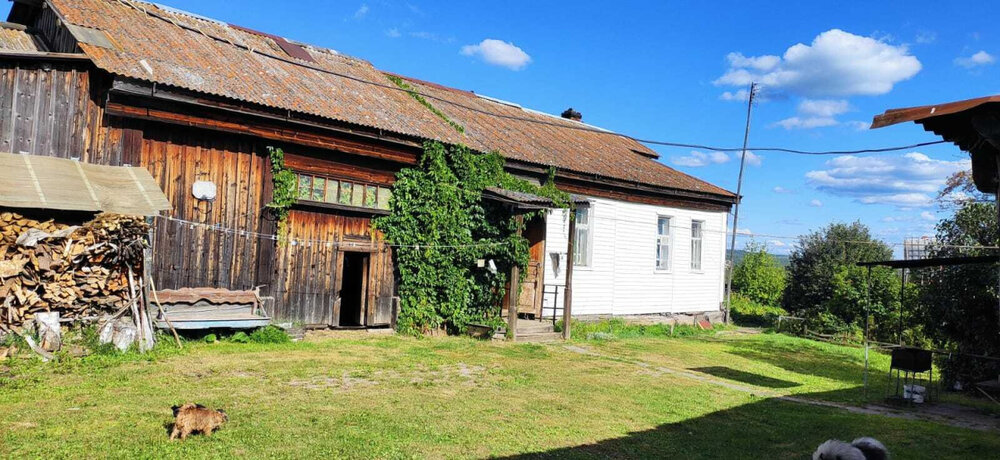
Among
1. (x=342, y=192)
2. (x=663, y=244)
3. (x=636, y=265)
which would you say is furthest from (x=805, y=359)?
(x=342, y=192)

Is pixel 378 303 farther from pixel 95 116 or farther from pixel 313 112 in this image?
pixel 95 116

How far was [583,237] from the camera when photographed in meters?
18.6

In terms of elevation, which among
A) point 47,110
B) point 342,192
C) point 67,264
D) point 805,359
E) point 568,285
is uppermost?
point 47,110

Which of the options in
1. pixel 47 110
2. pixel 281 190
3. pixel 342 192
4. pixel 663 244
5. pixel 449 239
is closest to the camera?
pixel 47 110

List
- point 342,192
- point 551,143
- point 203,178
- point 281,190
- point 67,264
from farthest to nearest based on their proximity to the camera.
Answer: point 551,143, point 342,192, point 281,190, point 203,178, point 67,264

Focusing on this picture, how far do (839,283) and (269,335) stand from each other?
18.6 meters

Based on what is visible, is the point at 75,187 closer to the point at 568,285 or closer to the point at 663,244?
the point at 568,285

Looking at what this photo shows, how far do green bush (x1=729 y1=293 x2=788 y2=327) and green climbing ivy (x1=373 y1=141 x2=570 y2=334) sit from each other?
14.0 meters

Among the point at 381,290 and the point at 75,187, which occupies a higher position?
the point at 75,187

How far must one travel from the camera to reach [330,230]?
44.0ft

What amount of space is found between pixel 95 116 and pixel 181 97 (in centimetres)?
132

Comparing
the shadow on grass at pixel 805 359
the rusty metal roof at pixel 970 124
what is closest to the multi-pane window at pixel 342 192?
the shadow on grass at pixel 805 359

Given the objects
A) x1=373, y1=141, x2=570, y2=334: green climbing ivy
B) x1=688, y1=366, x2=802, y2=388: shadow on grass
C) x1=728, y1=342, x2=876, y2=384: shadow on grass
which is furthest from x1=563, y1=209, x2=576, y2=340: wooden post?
x1=728, y1=342, x2=876, y2=384: shadow on grass

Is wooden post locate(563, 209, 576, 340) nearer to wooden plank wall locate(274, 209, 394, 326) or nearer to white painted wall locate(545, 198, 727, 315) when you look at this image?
white painted wall locate(545, 198, 727, 315)
